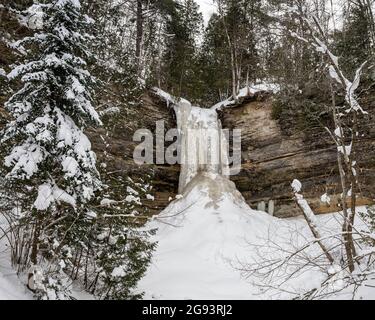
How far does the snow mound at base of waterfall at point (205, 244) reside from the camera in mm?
9104

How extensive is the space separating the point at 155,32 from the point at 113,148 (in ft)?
46.1

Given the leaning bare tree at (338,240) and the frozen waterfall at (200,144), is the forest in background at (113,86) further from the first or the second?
the frozen waterfall at (200,144)

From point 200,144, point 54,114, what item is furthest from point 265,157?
point 54,114

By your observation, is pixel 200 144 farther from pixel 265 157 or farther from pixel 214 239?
pixel 214 239

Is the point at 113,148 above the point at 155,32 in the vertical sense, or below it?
below

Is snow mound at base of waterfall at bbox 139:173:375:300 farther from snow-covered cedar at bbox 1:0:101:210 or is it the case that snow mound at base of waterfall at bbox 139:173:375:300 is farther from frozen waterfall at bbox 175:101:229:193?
snow-covered cedar at bbox 1:0:101:210

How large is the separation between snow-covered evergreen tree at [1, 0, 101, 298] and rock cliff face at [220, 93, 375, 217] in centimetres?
1013

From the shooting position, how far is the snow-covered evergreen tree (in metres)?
5.88

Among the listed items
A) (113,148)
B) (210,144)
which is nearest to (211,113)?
(210,144)

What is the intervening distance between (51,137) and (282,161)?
1128cm

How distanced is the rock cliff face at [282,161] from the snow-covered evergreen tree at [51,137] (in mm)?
10132
